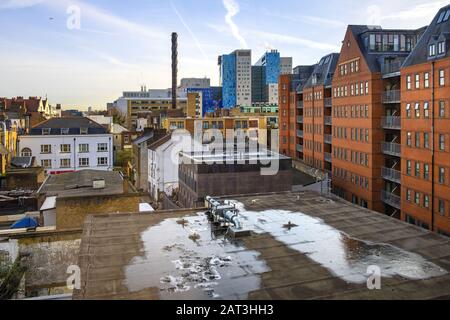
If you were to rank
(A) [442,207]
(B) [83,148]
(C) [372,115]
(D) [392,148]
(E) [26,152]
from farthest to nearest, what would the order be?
(B) [83,148] → (E) [26,152] → (C) [372,115] → (D) [392,148] → (A) [442,207]

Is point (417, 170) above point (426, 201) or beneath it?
above

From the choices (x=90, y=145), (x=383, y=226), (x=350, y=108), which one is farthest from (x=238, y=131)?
(x=383, y=226)

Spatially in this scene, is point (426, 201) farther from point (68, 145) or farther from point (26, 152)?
point (26, 152)

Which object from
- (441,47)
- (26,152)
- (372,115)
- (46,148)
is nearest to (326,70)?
(372,115)

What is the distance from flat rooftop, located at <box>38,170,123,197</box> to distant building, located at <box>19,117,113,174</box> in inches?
854

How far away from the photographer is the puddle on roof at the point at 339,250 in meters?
14.2

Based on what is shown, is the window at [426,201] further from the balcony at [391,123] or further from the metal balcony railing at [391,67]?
the metal balcony railing at [391,67]

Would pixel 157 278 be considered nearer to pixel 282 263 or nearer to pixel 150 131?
pixel 282 263

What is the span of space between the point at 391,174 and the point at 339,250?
1095 inches

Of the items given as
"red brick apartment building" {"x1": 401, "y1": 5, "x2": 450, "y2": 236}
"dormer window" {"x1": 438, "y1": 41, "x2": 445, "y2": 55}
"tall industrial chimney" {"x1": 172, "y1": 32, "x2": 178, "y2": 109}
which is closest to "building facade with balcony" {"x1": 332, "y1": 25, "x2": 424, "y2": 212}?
"red brick apartment building" {"x1": 401, "y1": 5, "x2": 450, "y2": 236}

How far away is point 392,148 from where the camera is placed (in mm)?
41719

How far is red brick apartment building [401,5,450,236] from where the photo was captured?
108 ft

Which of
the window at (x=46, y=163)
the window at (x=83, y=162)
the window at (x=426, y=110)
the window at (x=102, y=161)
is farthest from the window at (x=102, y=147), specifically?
the window at (x=426, y=110)

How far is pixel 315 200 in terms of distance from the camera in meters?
26.5
